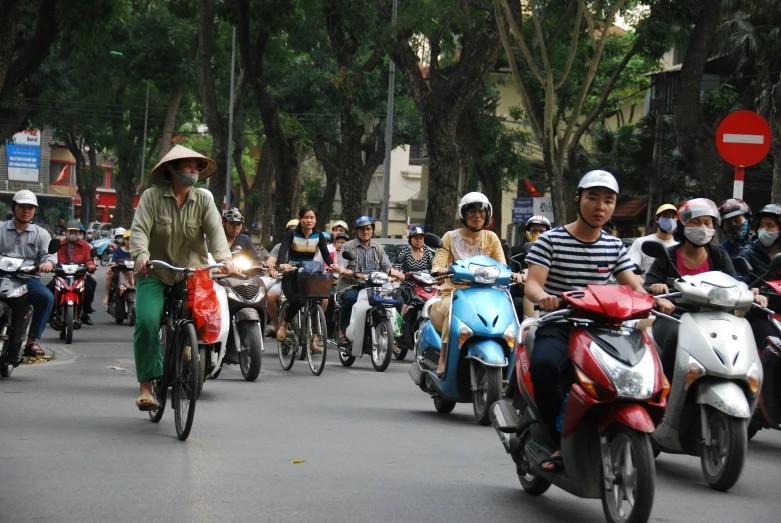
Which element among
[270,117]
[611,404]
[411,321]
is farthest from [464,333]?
[270,117]

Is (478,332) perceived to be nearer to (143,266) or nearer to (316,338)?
(143,266)

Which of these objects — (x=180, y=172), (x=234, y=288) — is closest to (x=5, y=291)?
(x=234, y=288)

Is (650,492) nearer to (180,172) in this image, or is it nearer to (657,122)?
(180,172)

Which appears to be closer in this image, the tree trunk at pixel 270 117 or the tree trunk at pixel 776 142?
the tree trunk at pixel 776 142

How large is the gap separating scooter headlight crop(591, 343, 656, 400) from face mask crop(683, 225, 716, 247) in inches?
105

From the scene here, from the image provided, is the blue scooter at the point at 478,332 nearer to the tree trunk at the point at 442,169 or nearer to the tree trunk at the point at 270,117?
the tree trunk at the point at 442,169

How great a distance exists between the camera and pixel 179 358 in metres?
8.17

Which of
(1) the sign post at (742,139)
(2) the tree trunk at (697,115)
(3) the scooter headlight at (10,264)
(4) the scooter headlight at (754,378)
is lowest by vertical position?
(4) the scooter headlight at (754,378)

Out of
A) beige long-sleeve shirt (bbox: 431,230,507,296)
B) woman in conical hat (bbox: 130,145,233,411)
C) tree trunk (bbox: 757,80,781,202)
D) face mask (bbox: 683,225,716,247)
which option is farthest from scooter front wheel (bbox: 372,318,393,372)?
tree trunk (bbox: 757,80,781,202)

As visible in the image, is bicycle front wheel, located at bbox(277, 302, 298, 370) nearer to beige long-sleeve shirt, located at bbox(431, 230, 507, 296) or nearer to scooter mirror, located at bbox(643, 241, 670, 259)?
beige long-sleeve shirt, located at bbox(431, 230, 507, 296)

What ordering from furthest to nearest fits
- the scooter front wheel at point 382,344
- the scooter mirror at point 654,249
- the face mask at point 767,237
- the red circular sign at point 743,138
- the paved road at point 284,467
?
the scooter front wheel at point 382,344 < the red circular sign at point 743,138 < the face mask at point 767,237 < the scooter mirror at point 654,249 < the paved road at point 284,467

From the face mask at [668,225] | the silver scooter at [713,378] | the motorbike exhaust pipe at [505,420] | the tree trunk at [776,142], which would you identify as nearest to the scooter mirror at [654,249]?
the silver scooter at [713,378]

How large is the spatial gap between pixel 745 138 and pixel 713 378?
6.23 m

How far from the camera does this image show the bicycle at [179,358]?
7.87m
